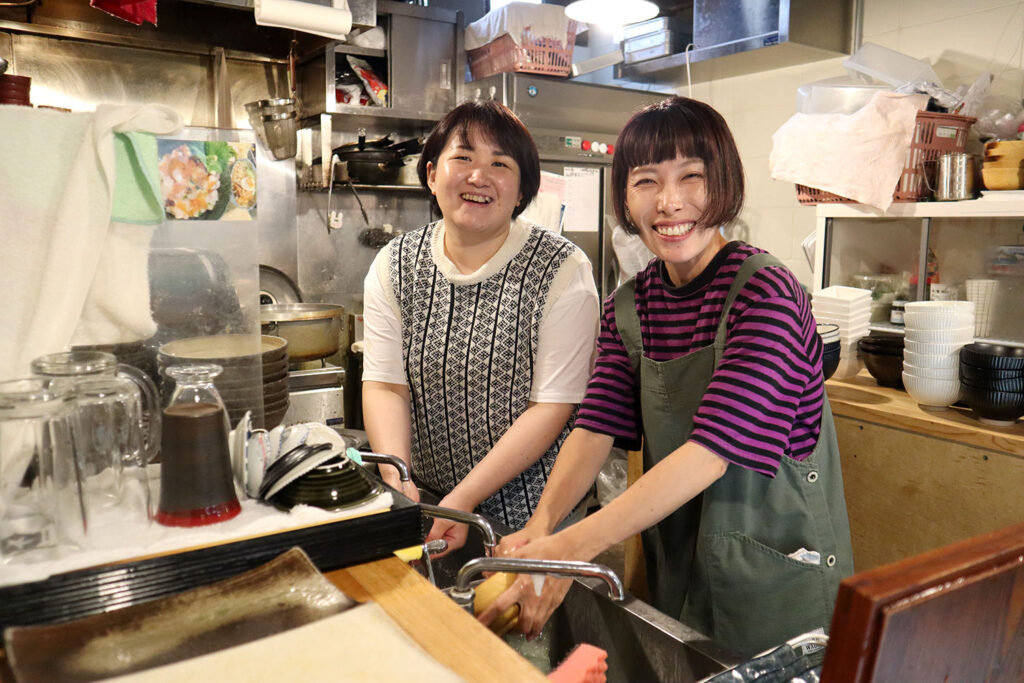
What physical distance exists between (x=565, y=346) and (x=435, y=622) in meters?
0.96

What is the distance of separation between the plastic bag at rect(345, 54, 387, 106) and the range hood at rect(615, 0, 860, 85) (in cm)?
156

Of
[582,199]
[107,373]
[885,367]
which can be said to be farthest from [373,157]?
[107,373]

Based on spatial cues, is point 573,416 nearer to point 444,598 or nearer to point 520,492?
point 520,492

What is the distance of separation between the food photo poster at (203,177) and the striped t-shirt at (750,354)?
0.81m

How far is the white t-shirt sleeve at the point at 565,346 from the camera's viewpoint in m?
1.74

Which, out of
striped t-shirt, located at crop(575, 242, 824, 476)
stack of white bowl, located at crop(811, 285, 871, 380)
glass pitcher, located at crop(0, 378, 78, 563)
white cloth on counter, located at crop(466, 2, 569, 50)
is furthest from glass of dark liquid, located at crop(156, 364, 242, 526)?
white cloth on counter, located at crop(466, 2, 569, 50)

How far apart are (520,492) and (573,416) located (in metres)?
0.23

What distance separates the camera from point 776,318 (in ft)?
4.17

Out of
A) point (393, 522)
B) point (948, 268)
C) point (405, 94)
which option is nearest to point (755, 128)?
point (948, 268)

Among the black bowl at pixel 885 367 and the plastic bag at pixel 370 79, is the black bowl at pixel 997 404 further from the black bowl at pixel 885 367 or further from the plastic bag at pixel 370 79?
the plastic bag at pixel 370 79

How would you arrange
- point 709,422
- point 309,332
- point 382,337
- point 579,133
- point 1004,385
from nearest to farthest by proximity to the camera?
point 709,422 < point 382,337 < point 1004,385 < point 309,332 < point 579,133

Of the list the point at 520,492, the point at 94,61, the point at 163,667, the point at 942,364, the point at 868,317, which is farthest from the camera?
the point at 94,61

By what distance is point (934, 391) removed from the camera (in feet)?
7.81

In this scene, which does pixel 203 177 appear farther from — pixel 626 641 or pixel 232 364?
pixel 626 641
